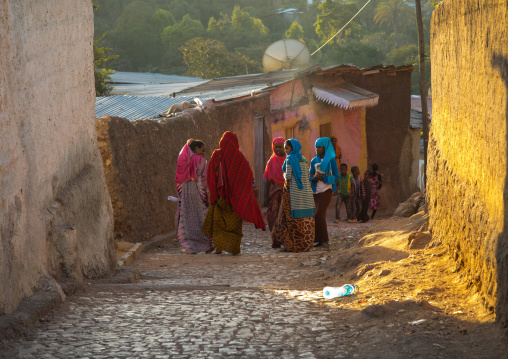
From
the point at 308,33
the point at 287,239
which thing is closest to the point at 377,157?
the point at 287,239

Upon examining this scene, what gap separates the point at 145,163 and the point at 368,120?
39.9 ft

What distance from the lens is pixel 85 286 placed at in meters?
5.45

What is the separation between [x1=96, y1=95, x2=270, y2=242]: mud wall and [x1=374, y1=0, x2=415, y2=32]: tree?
4814 cm

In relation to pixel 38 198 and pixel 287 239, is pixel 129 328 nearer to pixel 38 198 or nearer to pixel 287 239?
pixel 38 198

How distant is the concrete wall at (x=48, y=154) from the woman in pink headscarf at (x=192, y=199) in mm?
2577

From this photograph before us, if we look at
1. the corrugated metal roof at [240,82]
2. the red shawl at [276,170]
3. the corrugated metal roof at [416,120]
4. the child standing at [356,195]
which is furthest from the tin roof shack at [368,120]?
the red shawl at [276,170]

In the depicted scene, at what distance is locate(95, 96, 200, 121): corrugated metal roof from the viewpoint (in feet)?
40.1

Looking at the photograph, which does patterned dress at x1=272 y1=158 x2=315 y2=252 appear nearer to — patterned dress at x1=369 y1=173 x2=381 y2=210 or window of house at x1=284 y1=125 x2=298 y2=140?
patterned dress at x1=369 y1=173 x2=381 y2=210

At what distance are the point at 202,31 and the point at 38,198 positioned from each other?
43228mm

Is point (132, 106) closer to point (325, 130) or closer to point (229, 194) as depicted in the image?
point (229, 194)

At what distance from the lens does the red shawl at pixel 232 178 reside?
29.6 ft

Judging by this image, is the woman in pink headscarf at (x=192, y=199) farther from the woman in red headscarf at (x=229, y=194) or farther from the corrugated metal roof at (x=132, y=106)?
the corrugated metal roof at (x=132, y=106)

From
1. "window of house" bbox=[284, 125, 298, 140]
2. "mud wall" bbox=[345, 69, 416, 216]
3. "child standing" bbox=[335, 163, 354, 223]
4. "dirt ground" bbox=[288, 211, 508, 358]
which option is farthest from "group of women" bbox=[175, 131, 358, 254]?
"mud wall" bbox=[345, 69, 416, 216]

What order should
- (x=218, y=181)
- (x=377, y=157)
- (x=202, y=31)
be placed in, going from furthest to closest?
(x=202, y=31) < (x=377, y=157) < (x=218, y=181)
